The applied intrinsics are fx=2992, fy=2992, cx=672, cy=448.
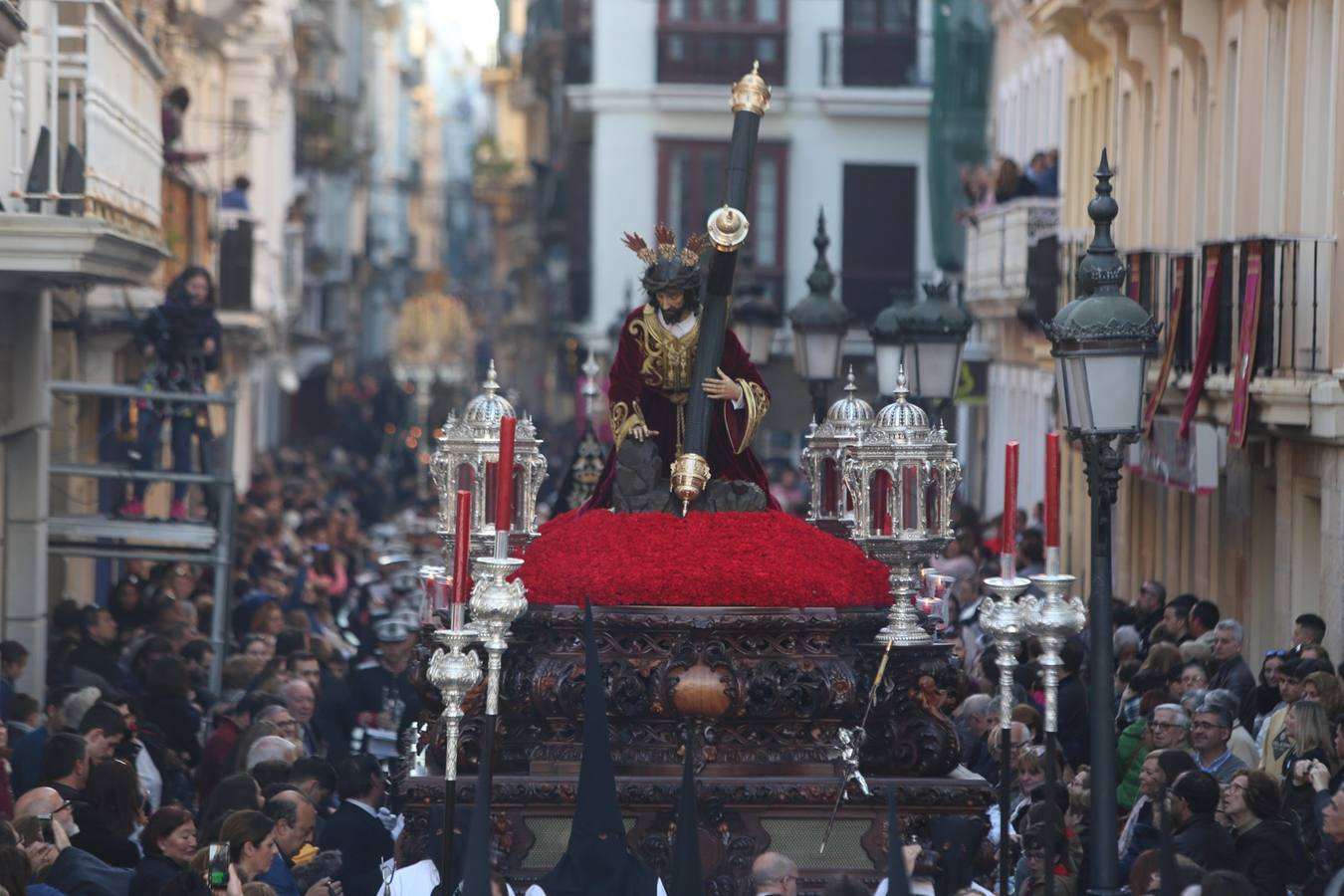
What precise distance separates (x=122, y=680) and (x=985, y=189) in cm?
1858

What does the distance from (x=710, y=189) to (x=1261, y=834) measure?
33.9m

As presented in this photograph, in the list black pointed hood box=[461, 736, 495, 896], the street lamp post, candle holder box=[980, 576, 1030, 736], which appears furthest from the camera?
the street lamp post

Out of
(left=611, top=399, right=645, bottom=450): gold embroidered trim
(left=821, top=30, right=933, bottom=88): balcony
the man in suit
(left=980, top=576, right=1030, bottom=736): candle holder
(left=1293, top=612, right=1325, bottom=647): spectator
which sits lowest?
the man in suit

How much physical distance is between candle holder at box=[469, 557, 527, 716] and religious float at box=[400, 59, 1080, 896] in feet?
1.56

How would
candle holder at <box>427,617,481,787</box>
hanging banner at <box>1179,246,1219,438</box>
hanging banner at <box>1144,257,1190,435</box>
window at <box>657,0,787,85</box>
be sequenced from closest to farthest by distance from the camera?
candle holder at <box>427,617,481,787</box> < hanging banner at <box>1179,246,1219,438</box> < hanging banner at <box>1144,257,1190,435</box> < window at <box>657,0,787,85</box>

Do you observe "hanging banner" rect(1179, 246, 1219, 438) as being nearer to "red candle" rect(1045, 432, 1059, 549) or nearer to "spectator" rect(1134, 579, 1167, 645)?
"spectator" rect(1134, 579, 1167, 645)

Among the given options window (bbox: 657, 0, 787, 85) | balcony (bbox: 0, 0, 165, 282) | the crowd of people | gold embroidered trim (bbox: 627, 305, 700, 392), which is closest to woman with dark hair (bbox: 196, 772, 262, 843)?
the crowd of people

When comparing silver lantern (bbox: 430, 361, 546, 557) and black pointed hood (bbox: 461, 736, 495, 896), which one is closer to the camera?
black pointed hood (bbox: 461, 736, 495, 896)

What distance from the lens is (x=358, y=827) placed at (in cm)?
1216

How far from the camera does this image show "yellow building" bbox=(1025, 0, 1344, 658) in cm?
1762

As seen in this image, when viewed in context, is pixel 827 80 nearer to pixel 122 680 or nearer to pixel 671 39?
pixel 671 39

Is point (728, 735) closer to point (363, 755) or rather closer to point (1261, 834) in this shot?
point (363, 755)

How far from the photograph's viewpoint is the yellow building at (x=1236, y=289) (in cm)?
1762

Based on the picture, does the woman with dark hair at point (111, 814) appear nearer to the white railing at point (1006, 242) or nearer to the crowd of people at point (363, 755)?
the crowd of people at point (363, 755)
